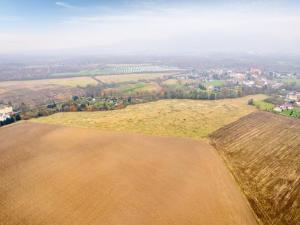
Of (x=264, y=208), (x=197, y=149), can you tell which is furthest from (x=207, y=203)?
(x=197, y=149)

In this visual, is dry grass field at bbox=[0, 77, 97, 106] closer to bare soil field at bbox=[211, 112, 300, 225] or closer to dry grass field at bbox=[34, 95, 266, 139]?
dry grass field at bbox=[34, 95, 266, 139]

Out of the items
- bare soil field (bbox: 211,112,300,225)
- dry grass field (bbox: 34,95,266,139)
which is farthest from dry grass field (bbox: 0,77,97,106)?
bare soil field (bbox: 211,112,300,225)

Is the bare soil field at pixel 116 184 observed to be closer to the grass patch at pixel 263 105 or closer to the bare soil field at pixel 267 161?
the bare soil field at pixel 267 161

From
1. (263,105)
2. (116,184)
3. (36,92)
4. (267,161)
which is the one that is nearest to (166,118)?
(267,161)

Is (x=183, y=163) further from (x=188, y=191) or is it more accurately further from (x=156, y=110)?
(x=156, y=110)

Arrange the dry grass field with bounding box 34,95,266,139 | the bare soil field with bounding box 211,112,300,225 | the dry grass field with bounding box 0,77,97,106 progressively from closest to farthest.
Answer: the bare soil field with bounding box 211,112,300,225 < the dry grass field with bounding box 34,95,266,139 < the dry grass field with bounding box 0,77,97,106
